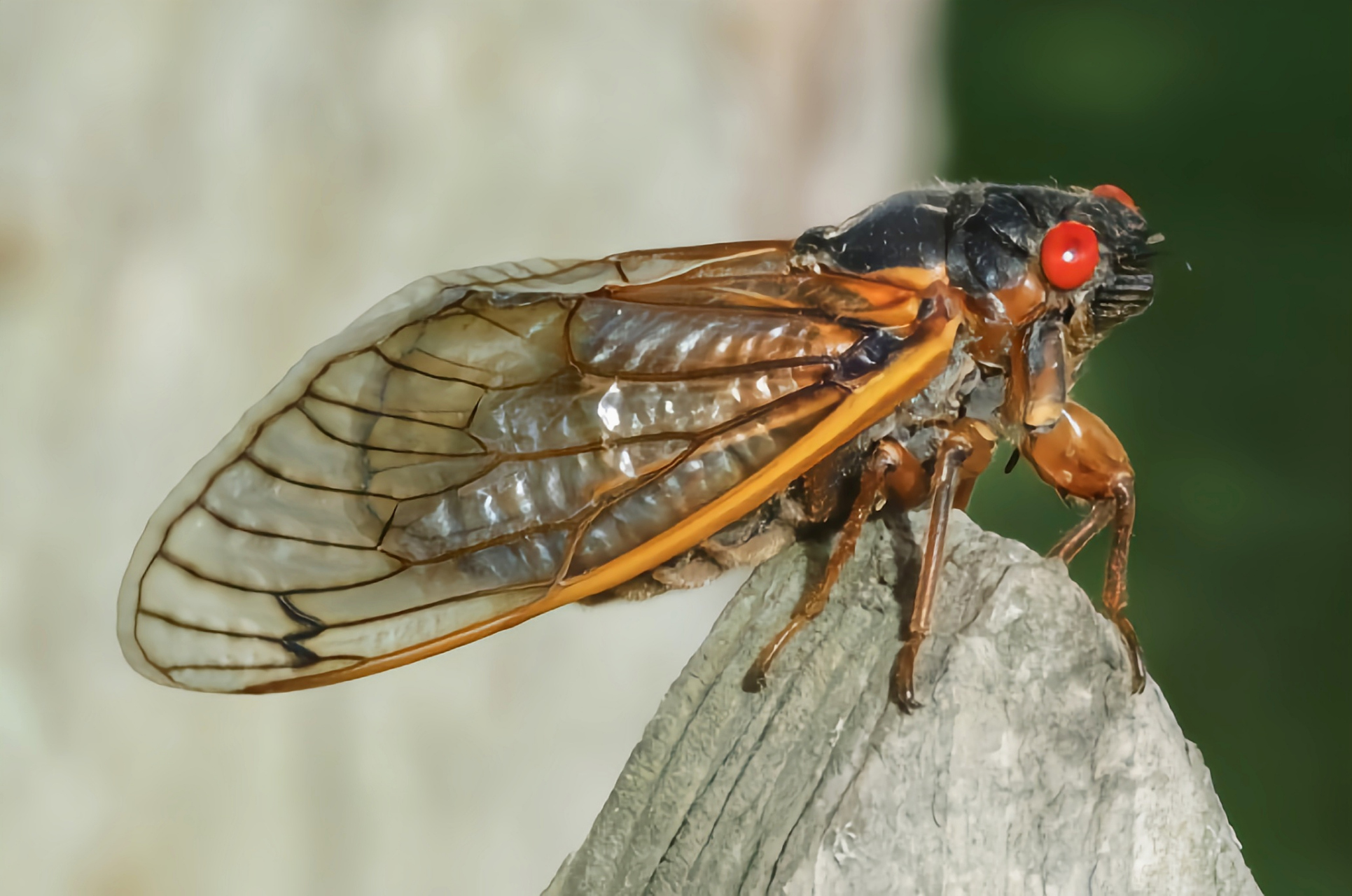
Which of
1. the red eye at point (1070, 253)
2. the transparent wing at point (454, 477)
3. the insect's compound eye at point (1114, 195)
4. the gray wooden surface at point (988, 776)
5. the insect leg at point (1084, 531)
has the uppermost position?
the insect's compound eye at point (1114, 195)

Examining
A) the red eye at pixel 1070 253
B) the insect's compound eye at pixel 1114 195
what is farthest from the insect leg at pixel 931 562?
the insect's compound eye at pixel 1114 195

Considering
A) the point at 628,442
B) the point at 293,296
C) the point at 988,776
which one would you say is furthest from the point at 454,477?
the point at 293,296

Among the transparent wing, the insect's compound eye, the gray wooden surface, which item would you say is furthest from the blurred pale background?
the insect's compound eye

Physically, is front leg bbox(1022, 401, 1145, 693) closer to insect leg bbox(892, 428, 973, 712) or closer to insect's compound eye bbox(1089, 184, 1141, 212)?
insect leg bbox(892, 428, 973, 712)

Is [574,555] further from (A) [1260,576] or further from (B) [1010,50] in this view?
(B) [1010,50]

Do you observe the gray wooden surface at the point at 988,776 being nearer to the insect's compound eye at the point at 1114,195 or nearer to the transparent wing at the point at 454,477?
the transparent wing at the point at 454,477
